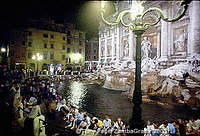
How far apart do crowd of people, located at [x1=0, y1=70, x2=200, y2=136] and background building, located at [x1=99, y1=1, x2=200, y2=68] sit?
6.99ft

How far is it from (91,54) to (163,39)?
10.4 feet

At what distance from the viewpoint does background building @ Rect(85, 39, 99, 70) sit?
552 centimetres

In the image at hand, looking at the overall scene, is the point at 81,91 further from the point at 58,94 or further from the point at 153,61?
the point at 153,61

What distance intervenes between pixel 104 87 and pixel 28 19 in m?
3.73

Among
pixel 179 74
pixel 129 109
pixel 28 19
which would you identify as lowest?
pixel 129 109

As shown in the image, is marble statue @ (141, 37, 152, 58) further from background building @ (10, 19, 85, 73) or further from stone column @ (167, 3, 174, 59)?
background building @ (10, 19, 85, 73)

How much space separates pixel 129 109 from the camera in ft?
15.4

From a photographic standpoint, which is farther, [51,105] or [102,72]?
[102,72]

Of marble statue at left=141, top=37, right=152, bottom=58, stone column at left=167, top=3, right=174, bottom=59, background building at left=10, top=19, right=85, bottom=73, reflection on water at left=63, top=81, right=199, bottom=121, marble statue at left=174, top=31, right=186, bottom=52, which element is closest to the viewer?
reflection on water at left=63, top=81, right=199, bottom=121

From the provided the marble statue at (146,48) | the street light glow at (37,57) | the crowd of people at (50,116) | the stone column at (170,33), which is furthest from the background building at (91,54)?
the stone column at (170,33)

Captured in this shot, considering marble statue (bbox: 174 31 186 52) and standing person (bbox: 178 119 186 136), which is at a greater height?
marble statue (bbox: 174 31 186 52)

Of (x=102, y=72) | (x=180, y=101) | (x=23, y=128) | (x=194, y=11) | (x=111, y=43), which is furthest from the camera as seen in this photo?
(x=111, y=43)

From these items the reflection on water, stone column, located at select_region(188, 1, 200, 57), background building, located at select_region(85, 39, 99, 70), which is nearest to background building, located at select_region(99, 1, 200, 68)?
stone column, located at select_region(188, 1, 200, 57)

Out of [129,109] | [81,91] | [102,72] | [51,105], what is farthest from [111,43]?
[51,105]
